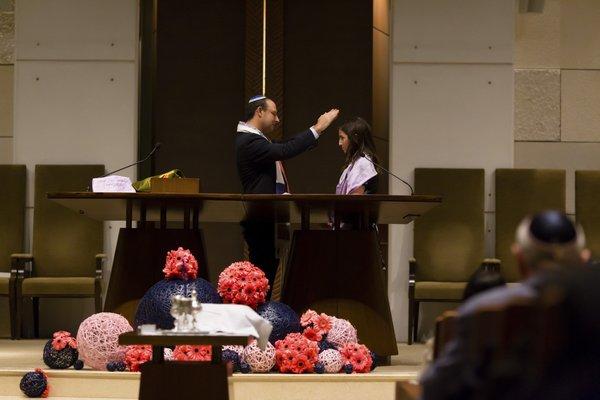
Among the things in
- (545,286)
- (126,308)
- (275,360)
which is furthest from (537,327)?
(126,308)

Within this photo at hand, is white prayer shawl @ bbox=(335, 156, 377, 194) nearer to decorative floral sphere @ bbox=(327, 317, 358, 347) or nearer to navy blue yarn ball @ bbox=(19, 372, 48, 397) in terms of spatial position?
decorative floral sphere @ bbox=(327, 317, 358, 347)

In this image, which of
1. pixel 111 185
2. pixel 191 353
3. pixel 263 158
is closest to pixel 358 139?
pixel 263 158

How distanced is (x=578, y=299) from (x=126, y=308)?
389 cm

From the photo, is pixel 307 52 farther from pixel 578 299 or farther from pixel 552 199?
pixel 578 299

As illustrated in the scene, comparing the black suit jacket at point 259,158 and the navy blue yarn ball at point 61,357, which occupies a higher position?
the black suit jacket at point 259,158

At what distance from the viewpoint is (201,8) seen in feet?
26.2

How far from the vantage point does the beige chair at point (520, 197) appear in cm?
739

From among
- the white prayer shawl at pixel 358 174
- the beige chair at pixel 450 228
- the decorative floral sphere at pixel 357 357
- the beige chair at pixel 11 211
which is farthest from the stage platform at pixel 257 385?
the beige chair at pixel 11 211

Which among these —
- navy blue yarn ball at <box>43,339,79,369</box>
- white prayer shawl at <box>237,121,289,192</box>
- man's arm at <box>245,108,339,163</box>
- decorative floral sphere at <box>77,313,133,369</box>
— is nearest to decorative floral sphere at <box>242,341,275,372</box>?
decorative floral sphere at <box>77,313,133,369</box>

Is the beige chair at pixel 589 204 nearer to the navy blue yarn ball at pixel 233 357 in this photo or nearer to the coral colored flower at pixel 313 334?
the coral colored flower at pixel 313 334

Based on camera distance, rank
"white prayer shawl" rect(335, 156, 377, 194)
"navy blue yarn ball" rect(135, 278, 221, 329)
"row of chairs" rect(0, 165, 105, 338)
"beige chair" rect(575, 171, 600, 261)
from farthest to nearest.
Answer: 1. "row of chairs" rect(0, 165, 105, 338)
2. "beige chair" rect(575, 171, 600, 261)
3. "white prayer shawl" rect(335, 156, 377, 194)
4. "navy blue yarn ball" rect(135, 278, 221, 329)

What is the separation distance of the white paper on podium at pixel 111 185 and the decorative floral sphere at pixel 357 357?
1.31 m

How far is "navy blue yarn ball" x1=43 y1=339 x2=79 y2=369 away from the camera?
4.98m

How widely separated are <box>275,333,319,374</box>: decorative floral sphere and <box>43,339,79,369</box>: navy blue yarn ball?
95 cm
